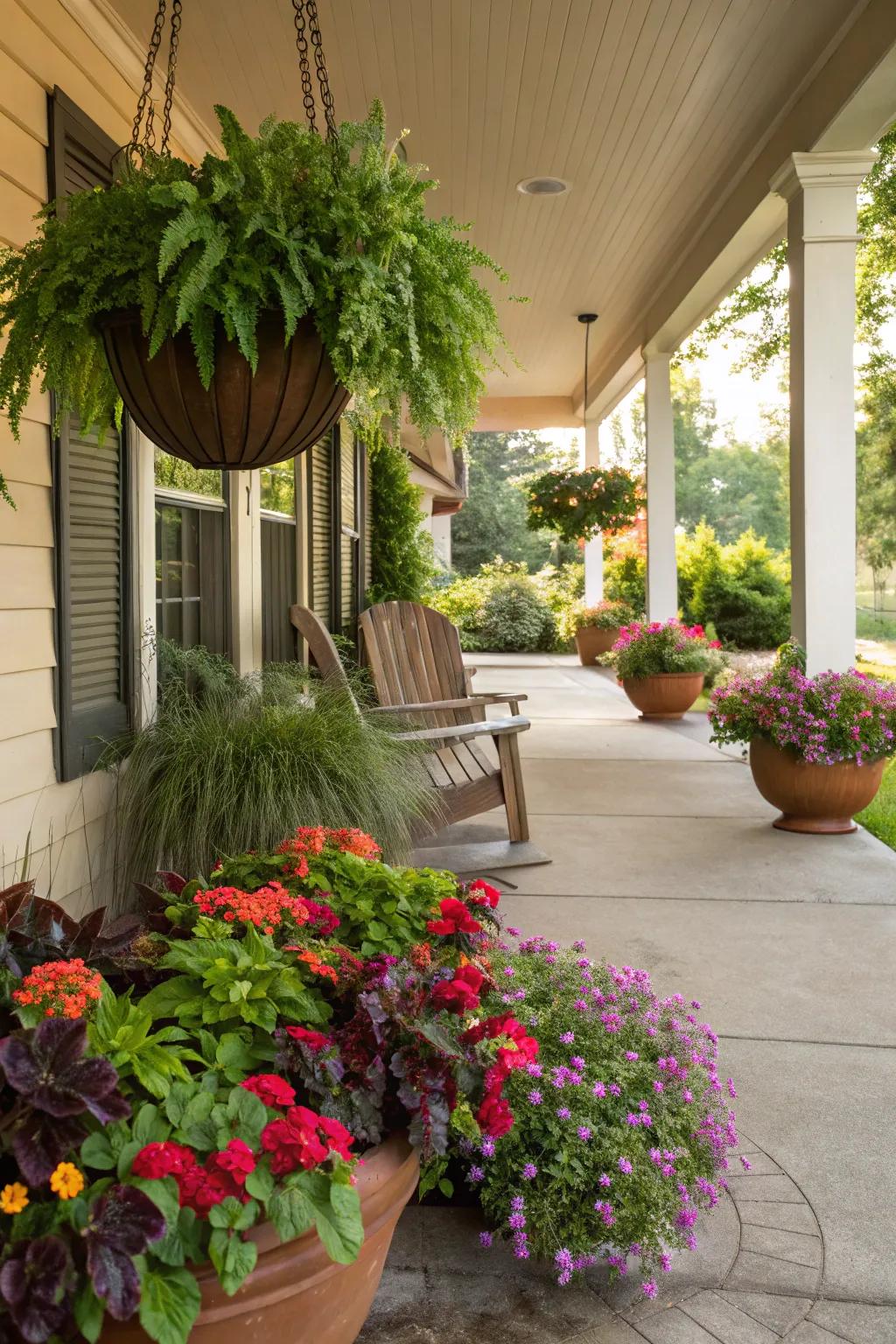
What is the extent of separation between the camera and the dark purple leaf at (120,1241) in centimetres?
89

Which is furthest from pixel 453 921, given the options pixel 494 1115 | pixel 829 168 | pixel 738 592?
pixel 738 592

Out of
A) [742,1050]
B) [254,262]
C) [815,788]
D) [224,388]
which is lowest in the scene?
[742,1050]

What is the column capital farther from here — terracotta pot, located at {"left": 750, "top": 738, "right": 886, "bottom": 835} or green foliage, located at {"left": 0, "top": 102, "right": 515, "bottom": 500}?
green foliage, located at {"left": 0, "top": 102, "right": 515, "bottom": 500}

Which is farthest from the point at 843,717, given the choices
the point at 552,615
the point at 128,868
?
the point at 552,615

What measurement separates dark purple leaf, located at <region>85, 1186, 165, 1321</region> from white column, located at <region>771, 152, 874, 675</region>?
13.0 ft

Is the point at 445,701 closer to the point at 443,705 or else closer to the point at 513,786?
the point at 443,705

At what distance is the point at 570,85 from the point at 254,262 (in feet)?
9.80

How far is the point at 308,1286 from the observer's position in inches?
43.1

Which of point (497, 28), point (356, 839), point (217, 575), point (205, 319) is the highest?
point (497, 28)

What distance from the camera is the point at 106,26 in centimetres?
298

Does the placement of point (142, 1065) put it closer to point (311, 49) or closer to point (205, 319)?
point (205, 319)

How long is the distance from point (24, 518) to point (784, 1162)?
2.00 meters

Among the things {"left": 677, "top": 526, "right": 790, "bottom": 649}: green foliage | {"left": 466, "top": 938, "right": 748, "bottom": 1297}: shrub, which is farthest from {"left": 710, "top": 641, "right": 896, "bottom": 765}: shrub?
{"left": 677, "top": 526, "right": 790, "bottom": 649}: green foliage

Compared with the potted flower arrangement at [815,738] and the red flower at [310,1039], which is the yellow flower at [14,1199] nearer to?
the red flower at [310,1039]
